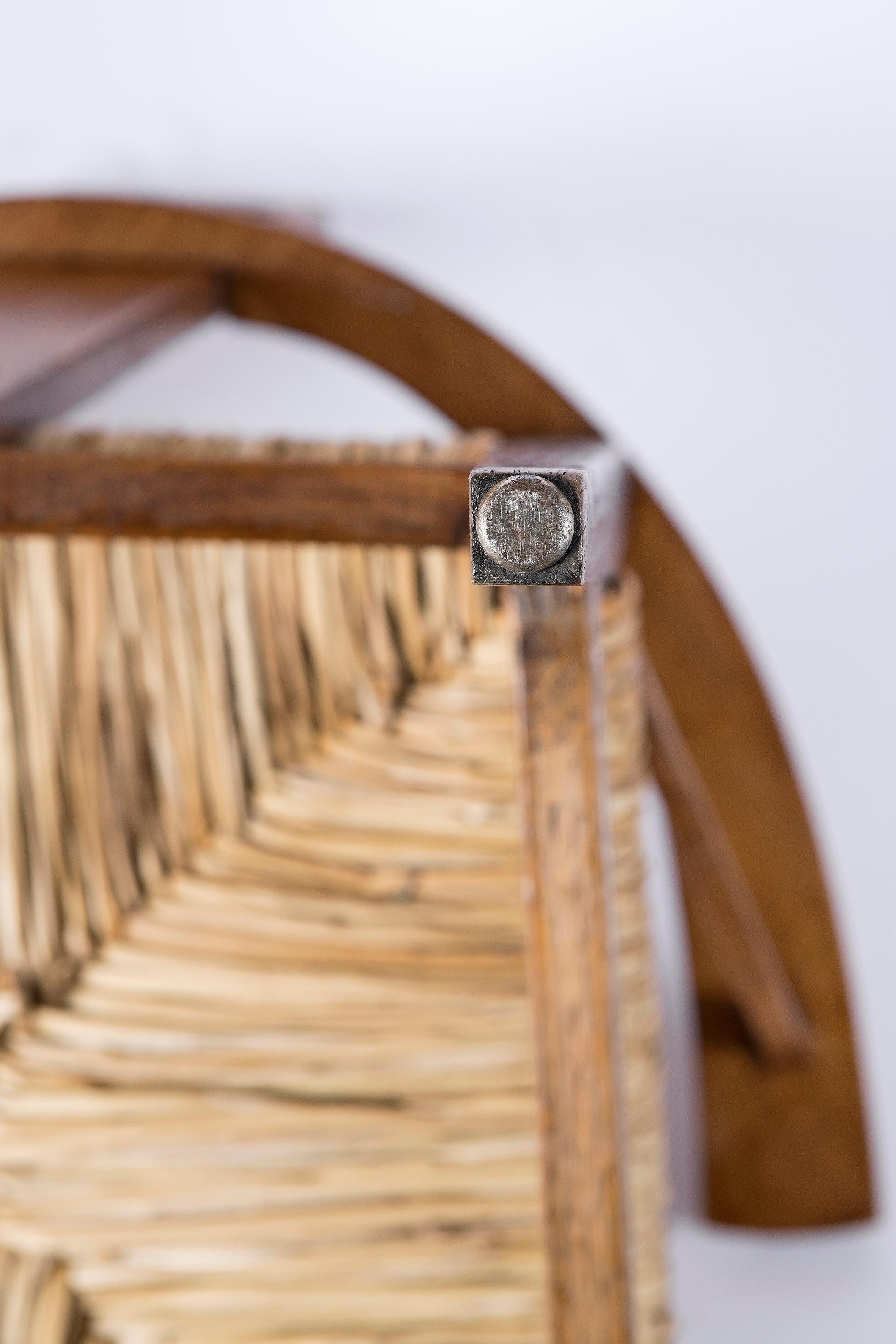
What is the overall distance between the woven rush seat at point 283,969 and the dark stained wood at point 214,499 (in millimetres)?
113

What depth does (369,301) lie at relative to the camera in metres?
0.74

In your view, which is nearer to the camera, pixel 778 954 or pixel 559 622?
pixel 559 622

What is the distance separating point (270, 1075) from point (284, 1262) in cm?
6

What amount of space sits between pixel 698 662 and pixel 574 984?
0.36 meters

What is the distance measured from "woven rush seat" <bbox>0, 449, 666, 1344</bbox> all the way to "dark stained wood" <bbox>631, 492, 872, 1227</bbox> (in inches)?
6.7

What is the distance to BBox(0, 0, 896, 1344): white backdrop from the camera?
94 centimetres

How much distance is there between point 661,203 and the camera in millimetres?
979

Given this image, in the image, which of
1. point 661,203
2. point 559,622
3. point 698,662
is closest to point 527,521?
point 559,622

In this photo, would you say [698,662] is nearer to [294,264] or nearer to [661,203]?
[294,264]

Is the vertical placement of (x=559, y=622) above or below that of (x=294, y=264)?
below

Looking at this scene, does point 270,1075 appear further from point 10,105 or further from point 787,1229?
point 10,105

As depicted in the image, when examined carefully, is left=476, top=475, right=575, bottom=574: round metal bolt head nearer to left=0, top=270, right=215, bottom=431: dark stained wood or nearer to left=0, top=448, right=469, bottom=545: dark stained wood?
left=0, top=448, right=469, bottom=545: dark stained wood

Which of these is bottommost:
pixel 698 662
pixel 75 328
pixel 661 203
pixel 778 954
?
pixel 778 954

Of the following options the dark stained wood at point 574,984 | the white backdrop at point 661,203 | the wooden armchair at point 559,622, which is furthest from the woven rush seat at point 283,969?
the white backdrop at point 661,203
